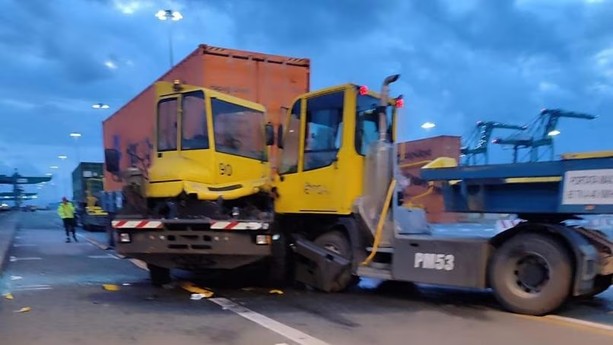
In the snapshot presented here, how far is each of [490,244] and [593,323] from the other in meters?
1.51

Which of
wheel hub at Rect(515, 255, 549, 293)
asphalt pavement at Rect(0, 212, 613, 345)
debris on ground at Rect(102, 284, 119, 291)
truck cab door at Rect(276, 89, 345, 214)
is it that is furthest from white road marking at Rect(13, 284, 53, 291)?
wheel hub at Rect(515, 255, 549, 293)

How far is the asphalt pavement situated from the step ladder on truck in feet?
1.30

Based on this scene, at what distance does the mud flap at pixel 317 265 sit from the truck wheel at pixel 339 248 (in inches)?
2.6

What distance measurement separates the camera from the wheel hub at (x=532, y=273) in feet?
24.0

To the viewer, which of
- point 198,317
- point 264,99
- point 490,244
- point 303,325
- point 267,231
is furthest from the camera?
point 264,99

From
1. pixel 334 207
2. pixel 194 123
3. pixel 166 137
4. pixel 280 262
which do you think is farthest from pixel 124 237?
pixel 334 207

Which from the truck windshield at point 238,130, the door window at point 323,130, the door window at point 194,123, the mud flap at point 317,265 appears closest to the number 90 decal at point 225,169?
the truck windshield at point 238,130

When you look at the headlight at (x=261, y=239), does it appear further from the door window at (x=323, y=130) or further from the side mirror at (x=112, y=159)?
the side mirror at (x=112, y=159)

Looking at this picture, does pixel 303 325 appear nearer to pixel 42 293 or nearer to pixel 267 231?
pixel 267 231

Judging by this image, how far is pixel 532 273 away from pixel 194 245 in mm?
4715

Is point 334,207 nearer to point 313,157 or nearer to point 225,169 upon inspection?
point 313,157

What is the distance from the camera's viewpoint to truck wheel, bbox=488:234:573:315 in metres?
7.14

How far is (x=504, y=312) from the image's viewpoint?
7.66 meters

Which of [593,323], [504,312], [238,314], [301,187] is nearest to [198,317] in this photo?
[238,314]
